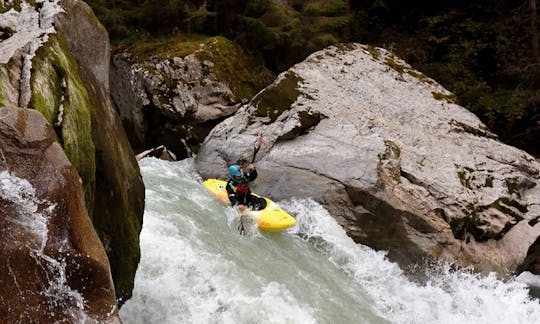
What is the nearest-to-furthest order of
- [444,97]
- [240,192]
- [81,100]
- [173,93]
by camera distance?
1. [81,100]
2. [240,192]
3. [444,97]
4. [173,93]

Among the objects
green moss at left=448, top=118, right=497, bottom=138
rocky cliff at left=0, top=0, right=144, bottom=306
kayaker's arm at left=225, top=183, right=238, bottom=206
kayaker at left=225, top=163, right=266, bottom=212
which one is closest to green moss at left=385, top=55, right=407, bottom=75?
green moss at left=448, top=118, right=497, bottom=138

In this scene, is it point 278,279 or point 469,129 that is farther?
point 469,129

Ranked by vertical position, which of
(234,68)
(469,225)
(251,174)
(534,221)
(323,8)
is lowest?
(534,221)

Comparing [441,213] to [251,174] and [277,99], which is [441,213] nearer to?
[251,174]

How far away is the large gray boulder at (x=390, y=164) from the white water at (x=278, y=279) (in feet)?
1.31

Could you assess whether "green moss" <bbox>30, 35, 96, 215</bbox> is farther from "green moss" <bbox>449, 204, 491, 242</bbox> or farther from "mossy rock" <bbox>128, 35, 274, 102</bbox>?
"mossy rock" <bbox>128, 35, 274, 102</bbox>

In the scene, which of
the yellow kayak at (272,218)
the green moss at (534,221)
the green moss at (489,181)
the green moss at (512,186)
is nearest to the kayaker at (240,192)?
the yellow kayak at (272,218)

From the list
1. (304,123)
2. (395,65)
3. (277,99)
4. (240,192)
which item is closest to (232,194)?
(240,192)

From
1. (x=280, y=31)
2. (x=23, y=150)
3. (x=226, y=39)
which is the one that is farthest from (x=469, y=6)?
(x=23, y=150)

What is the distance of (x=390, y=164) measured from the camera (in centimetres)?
804

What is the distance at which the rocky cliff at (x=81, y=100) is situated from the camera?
3.26 meters

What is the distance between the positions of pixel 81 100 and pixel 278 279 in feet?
9.80

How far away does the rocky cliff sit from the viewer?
3262mm

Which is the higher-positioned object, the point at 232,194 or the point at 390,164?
the point at 390,164
